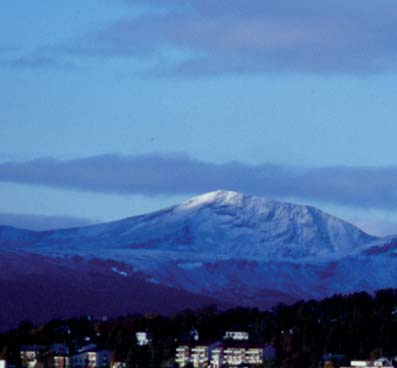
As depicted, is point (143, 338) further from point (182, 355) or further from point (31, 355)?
point (31, 355)

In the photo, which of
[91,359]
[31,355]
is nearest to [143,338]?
[91,359]

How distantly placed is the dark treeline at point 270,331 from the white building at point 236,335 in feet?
A: 1.36

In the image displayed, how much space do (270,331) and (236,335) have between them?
4932 millimetres

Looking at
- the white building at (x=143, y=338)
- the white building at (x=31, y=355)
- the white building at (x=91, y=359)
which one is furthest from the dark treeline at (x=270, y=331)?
the white building at (x=91, y=359)

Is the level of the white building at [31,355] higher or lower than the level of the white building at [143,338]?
lower

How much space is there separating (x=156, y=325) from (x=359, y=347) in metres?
15.2

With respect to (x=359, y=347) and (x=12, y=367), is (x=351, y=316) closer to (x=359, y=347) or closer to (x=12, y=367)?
(x=359, y=347)

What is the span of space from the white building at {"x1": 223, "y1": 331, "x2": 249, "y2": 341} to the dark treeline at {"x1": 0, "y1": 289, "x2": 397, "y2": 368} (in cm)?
42

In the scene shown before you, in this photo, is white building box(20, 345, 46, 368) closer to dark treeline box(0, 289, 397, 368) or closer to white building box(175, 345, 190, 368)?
dark treeline box(0, 289, 397, 368)

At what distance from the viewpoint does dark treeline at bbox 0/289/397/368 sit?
9706 centimetres

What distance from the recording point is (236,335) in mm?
110438

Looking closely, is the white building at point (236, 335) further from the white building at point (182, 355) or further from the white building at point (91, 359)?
the white building at point (91, 359)

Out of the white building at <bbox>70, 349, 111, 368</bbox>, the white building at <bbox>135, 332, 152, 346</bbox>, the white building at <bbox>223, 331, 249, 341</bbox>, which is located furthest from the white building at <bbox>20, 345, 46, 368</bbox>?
the white building at <bbox>223, 331, 249, 341</bbox>

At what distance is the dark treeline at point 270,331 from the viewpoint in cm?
9706
